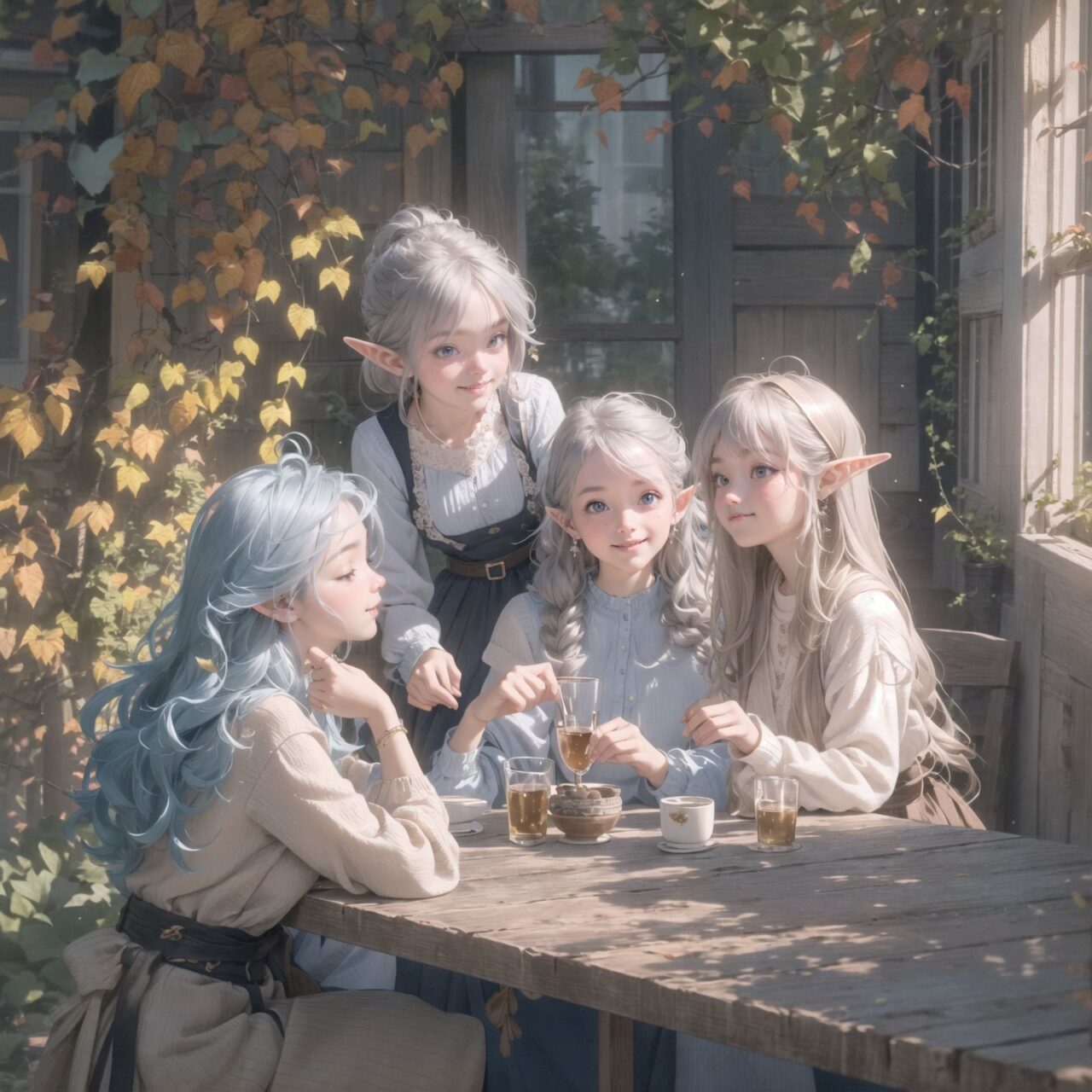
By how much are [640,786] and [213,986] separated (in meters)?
0.99

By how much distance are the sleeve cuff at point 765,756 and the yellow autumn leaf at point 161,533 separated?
2.31m

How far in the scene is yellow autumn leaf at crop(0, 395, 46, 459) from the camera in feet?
14.0

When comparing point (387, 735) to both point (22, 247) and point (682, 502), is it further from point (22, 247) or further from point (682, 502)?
point (22, 247)

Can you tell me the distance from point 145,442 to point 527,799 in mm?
2240

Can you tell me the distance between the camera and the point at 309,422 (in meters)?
4.95

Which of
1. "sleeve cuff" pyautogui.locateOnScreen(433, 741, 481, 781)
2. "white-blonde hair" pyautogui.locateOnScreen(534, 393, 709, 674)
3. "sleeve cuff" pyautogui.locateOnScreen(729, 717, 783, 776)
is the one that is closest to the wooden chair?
"white-blonde hair" pyautogui.locateOnScreen(534, 393, 709, 674)

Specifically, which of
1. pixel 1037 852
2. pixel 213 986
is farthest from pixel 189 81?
pixel 1037 852

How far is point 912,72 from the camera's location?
13.4 feet

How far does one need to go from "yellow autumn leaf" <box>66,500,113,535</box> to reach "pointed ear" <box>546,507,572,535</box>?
71.4 inches

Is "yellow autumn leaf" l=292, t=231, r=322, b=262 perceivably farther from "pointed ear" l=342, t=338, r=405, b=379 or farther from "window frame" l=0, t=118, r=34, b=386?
"window frame" l=0, t=118, r=34, b=386

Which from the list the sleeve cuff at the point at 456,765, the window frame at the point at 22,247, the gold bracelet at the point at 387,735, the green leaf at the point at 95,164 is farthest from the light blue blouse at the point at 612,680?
the window frame at the point at 22,247

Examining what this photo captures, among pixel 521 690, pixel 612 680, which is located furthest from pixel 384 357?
pixel 521 690

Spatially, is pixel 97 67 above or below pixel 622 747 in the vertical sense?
above

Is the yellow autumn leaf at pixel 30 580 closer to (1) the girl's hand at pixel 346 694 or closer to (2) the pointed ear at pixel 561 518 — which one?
(2) the pointed ear at pixel 561 518
